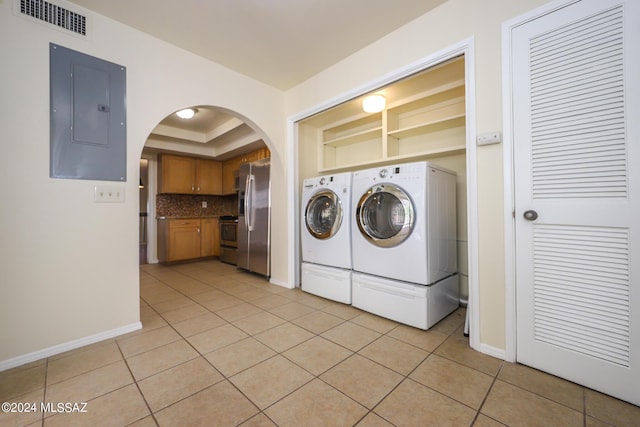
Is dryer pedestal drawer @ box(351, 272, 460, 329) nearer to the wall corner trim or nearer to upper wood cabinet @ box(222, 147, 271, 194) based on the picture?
the wall corner trim

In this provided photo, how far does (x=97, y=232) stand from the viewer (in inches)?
75.5

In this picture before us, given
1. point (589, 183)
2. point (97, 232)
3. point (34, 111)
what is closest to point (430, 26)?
point (589, 183)

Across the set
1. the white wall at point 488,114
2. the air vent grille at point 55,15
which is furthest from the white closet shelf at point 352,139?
the air vent grille at point 55,15

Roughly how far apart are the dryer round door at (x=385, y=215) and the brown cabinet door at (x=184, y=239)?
389cm

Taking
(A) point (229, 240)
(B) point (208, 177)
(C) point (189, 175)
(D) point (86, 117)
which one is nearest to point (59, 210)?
(D) point (86, 117)

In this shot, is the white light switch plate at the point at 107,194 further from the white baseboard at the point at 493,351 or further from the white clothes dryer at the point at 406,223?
the white baseboard at the point at 493,351

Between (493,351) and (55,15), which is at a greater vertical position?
(55,15)

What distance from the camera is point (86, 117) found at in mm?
1867

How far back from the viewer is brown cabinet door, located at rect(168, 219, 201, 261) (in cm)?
472

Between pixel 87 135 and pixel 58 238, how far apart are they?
76 cm

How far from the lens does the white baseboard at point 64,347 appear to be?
1.60m

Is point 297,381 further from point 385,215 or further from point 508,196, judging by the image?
point 508,196

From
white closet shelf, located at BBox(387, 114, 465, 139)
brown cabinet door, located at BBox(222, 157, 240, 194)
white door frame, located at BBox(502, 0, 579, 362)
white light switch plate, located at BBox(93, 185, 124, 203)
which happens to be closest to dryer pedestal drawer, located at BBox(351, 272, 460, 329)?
white door frame, located at BBox(502, 0, 579, 362)

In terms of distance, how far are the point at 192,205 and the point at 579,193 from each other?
228 inches
